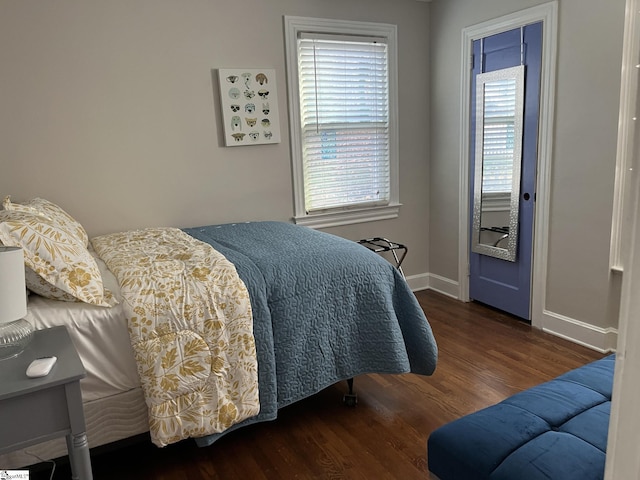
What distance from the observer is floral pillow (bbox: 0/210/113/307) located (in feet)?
5.78

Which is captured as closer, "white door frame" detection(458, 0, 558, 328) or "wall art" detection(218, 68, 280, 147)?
"white door frame" detection(458, 0, 558, 328)

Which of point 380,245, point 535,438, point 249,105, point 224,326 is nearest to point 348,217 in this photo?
point 380,245

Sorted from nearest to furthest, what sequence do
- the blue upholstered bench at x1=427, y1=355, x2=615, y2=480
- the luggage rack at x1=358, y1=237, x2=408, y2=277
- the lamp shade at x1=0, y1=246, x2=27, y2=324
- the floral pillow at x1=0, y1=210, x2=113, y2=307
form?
the blue upholstered bench at x1=427, y1=355, x2=615, y2=480, the lamp shade at x1=0, y1=246, x2=27, y2=324, the floral pillow at x1=0, y1=210, x2=113, y2=307, the luggage rack at x1=358, y1=237, x2=408, y2=277

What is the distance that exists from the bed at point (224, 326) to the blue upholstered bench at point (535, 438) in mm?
→ 799

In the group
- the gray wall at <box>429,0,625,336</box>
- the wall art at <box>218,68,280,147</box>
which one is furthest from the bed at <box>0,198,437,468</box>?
the gray wall at <box>429,0,625,336</box>

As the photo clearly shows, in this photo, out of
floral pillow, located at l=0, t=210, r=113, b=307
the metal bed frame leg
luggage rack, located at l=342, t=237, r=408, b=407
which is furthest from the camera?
luggage rack, located at l=342, t=237, r=408, b=407

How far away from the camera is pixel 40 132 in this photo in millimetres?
2803

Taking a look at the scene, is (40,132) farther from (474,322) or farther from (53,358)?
(474,322)

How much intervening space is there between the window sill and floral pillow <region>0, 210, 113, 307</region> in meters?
1.93

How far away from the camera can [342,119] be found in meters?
3.73

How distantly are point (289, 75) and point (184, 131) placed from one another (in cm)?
86

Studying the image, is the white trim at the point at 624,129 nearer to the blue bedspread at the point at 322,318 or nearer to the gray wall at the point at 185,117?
the gray wall at the point at 185,117

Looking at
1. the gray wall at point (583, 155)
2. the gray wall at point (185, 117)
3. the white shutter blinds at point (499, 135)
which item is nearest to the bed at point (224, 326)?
the gray wall at point (185, 117)

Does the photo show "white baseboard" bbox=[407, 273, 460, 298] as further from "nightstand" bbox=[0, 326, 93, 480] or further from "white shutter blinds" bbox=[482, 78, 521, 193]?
"nightstand" bbox=[0, 326, 93, 480]
